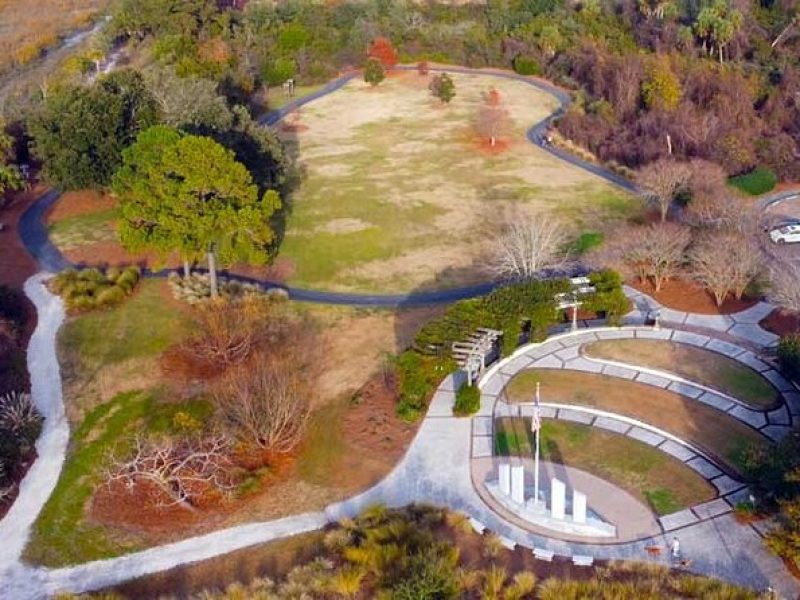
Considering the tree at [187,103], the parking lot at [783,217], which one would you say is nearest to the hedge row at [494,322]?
the parking lot at [783,217]

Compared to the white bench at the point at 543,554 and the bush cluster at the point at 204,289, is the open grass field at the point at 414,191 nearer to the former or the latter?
the bush cluster at the point at 204,289

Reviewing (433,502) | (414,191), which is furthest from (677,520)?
(414,191)

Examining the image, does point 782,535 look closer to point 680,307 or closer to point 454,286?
point 680,307

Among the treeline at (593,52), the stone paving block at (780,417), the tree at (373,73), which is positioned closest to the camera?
the stone paving block at (780,417)

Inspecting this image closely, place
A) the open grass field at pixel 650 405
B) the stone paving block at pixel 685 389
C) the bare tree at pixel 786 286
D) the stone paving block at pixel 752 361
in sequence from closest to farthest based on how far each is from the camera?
the open grass field at pixel 650 405
the stone paving block at pixel 685 389
the stone paving block at pixel 752 361
the bare tree at pixel 786 286

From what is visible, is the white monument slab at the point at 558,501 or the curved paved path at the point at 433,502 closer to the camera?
the curved paved path at the point at 433,502

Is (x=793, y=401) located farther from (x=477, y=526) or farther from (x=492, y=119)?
(x=492, y=119)

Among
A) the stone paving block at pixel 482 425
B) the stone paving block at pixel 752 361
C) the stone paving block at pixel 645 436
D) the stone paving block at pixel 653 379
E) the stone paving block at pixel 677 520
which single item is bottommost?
the stone paving block at pixel 482 425
